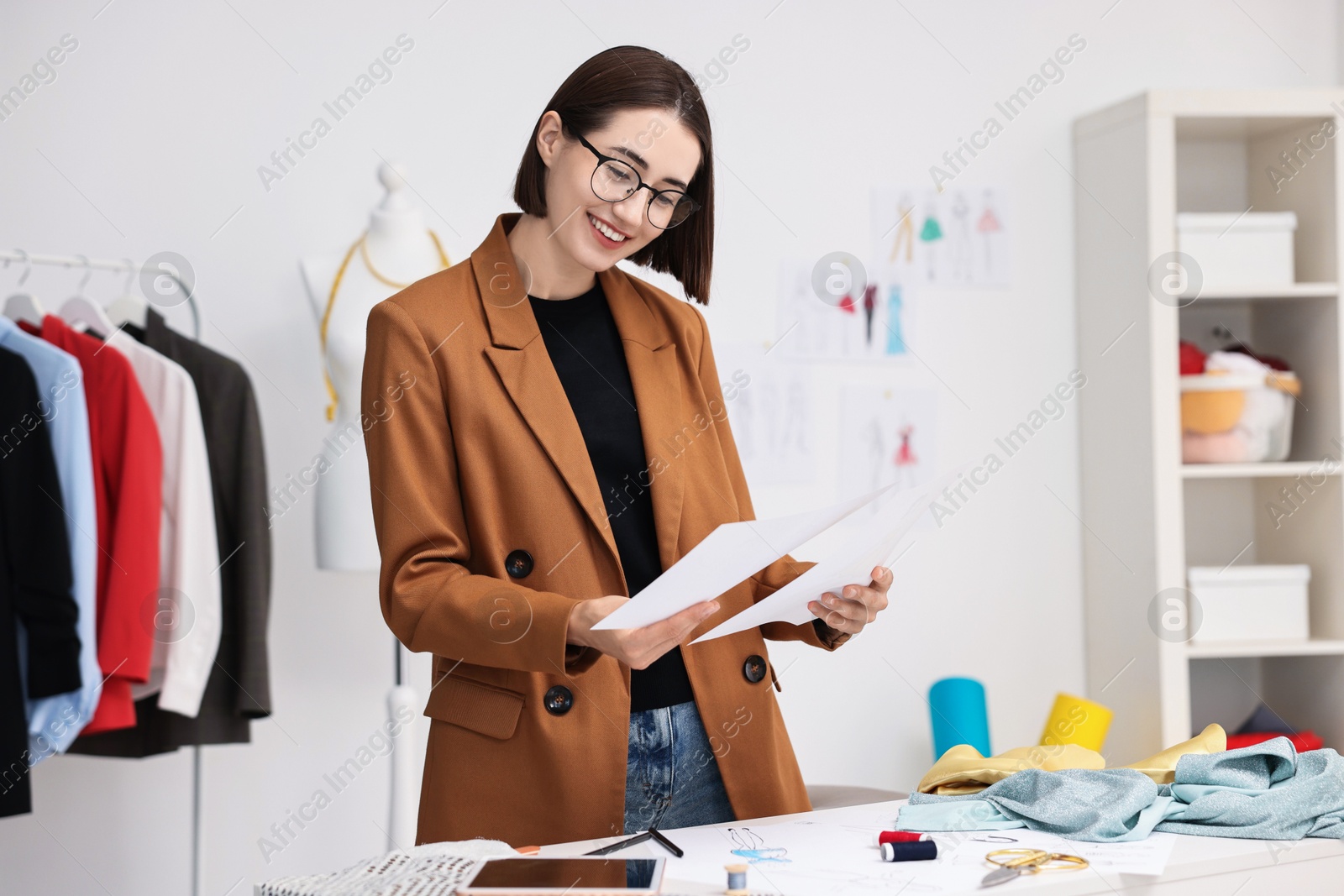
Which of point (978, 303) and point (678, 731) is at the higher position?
point (978, 303)

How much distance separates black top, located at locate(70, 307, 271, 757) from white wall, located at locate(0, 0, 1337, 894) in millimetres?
275

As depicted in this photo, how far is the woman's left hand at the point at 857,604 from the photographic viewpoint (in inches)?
49.2

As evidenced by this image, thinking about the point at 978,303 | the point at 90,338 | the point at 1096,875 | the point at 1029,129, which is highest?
the point at 1029,129

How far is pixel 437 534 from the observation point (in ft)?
3.96

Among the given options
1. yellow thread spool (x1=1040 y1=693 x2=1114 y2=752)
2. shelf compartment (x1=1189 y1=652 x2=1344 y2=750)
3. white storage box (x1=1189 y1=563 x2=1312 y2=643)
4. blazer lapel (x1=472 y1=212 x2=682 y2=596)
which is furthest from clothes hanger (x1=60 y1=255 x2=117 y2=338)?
shelf compartment (x1=1189 y1=652 x2=1344 y2=750)

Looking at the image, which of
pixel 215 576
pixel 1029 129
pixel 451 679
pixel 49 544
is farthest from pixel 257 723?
pixel 1029 129

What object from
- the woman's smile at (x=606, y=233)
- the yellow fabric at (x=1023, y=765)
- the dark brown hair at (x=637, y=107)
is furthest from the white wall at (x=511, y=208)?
the yellow fabric at (x=1023, y=765)

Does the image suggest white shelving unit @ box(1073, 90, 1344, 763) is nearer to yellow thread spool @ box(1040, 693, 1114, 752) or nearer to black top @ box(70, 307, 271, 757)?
yellow thread spool @ box(1040, 693, 1114, 752)

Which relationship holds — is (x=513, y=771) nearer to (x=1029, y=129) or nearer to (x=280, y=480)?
(x=280, y=480)

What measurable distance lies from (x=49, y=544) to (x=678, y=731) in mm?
1265

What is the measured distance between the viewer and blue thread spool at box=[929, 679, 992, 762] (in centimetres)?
272

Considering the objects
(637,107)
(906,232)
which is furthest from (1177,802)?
(906,232)

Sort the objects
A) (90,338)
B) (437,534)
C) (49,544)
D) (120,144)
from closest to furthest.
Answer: (437,534) < (49,544) < (90,338) < (120,144)

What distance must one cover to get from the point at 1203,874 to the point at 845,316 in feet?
6.53
